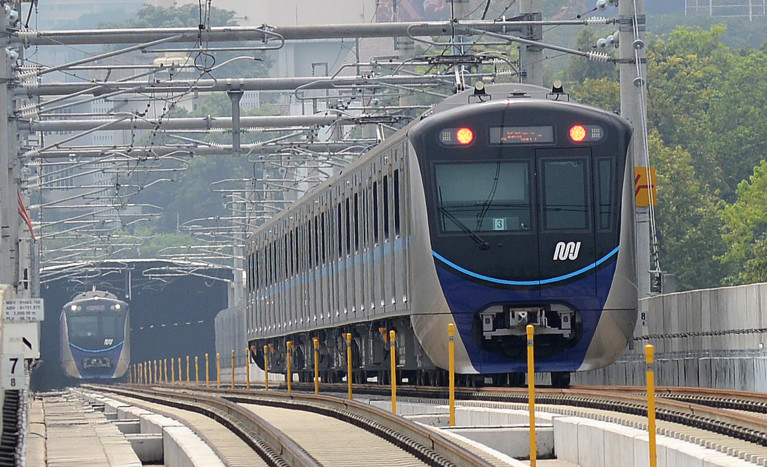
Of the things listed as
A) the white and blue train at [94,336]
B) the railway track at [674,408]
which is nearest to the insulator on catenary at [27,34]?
the railway track at [674,408]

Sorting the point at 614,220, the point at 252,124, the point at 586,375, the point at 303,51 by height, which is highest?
the point at 303,51

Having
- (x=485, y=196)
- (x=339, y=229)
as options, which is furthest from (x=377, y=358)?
(x=485, y=196)

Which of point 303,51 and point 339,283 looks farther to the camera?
point 303,51

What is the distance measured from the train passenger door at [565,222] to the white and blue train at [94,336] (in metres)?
60.6

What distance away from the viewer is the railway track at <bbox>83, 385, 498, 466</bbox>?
13.3m

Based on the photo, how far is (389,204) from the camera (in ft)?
73.9

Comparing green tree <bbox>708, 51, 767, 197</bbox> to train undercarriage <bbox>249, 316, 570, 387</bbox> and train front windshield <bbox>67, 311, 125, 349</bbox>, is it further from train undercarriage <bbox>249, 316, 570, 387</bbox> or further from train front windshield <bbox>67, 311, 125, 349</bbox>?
train undercarriage <bbox>249, 316, 570, 387</bbox>

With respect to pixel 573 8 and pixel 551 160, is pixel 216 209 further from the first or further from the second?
pixel 551 160

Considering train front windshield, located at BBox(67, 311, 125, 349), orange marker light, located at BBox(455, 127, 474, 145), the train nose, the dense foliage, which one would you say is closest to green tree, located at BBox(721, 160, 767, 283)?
the dense foliage

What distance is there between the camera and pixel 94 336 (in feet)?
262

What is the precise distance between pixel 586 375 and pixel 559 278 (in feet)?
21.7

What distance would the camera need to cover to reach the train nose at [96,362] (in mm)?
80125

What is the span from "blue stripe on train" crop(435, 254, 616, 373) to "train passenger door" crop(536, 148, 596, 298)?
3cm

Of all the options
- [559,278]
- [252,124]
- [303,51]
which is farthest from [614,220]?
[303,51]
